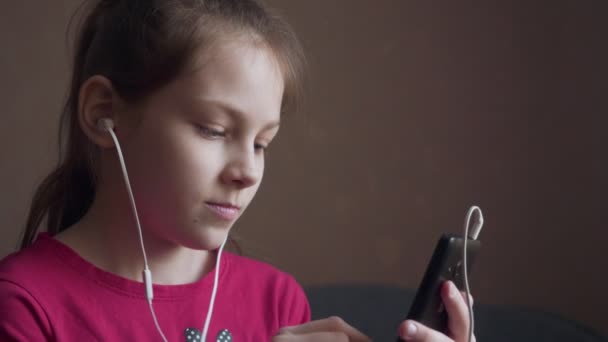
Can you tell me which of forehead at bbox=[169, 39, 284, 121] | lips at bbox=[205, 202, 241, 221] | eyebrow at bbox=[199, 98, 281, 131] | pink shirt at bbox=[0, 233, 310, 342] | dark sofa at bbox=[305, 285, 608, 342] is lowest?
dark sofa at bbox=[305, 285, 608, 342]

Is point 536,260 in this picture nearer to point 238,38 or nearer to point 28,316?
point 238,38

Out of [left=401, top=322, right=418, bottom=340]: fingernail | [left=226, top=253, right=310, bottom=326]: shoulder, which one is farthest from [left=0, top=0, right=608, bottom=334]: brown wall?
[left=401, top=322, right=418, bottom=340]: fingernail

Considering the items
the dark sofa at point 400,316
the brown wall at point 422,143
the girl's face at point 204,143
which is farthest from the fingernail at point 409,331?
the brown wall at point 422,143

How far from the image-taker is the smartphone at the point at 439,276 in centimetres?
75

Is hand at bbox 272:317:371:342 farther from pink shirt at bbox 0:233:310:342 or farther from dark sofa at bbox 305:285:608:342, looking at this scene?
dark sofa at bbox 305:285:608:342

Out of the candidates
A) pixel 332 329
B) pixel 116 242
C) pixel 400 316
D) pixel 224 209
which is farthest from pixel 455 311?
pixel 400 316

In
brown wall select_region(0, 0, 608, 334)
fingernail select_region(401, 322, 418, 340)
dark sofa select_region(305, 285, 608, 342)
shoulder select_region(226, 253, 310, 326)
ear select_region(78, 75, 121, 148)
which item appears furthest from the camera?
brown wall select_region(0, 0, 608, 334)

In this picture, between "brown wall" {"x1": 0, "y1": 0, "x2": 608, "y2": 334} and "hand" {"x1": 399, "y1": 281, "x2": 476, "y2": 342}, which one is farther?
"brown wall" {"x1": 0, "y1": 0, "x2": 608, "y2": 334}

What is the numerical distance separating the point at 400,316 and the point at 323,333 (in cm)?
65

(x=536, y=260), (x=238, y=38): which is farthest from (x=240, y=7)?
(x=536, y=260)

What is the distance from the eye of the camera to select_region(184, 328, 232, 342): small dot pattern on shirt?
889mm

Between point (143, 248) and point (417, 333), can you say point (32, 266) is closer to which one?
point (143, 248)

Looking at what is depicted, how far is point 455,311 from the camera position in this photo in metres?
0.78

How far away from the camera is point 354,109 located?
153 cm
